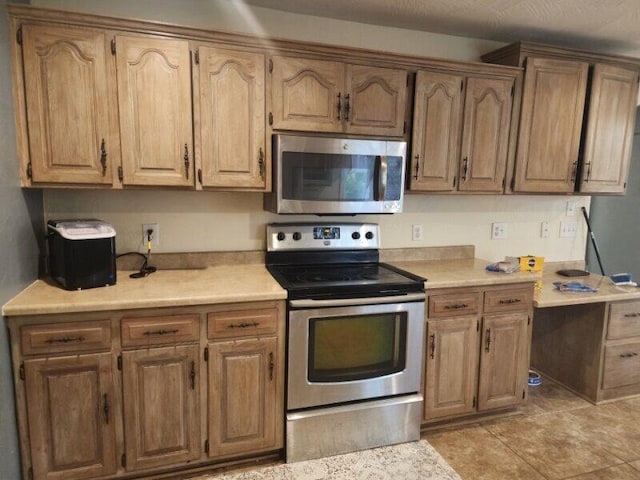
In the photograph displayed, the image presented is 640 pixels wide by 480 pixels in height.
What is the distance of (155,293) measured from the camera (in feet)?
6.21

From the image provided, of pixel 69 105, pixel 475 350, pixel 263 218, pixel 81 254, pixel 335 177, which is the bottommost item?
pixel 475 350

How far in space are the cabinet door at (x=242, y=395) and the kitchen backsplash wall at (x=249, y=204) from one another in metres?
0.74

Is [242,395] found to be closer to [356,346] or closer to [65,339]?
[356,346]

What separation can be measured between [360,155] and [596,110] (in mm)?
1730

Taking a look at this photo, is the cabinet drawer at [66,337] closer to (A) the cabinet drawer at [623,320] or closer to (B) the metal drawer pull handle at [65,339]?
(B) the metal drawer pull handle at [65,339]

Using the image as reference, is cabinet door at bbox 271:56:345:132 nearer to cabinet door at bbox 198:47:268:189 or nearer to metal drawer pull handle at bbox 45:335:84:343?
cabinet door at bbox 198:47:268:189

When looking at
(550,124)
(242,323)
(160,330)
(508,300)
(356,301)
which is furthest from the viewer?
(550,124)

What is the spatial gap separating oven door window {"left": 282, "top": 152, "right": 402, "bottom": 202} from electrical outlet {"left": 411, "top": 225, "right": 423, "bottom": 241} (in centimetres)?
55

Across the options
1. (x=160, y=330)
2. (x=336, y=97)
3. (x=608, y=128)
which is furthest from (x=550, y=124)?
(x=160, y=330)

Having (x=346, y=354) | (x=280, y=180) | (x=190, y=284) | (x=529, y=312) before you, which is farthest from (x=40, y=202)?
(x=529, y=312)

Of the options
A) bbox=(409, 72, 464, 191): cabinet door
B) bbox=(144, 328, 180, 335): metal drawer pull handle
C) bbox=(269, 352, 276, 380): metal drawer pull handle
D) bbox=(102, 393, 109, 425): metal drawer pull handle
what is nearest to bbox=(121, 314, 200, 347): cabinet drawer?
bbox=(144, 328, 180, 335): metal drawer pull handle

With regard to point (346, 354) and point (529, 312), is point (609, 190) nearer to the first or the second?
point (529, 312)

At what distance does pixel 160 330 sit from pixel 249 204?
3.11 feet

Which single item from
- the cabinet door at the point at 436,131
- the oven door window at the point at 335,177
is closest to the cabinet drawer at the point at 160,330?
the oven door window at the point at 335,177
